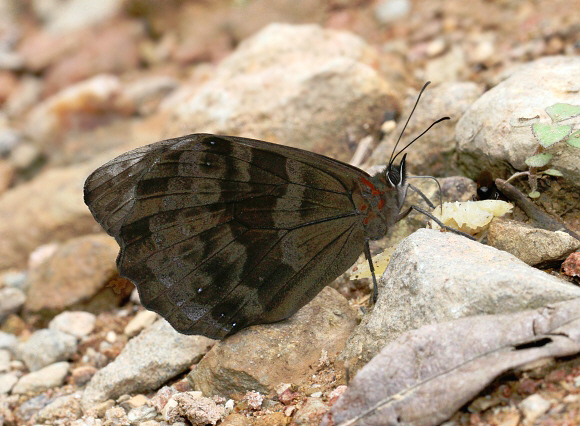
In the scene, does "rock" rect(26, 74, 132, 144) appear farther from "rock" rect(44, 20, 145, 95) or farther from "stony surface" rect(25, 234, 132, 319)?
"stony surface" rect(25, 234, 132, 319)

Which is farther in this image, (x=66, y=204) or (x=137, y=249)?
(x=66, y=204)

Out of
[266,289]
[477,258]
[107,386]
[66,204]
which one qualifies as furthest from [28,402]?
[477,258]

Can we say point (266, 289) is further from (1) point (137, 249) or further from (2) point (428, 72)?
(2) point (428, 72)

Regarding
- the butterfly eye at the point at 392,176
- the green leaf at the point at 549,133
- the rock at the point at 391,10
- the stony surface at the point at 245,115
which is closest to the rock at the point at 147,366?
the stony surface at the point at 245,115

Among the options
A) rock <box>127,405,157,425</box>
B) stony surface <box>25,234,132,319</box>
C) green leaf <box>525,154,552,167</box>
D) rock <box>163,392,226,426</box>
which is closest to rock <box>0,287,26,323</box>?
stony surface <box>25,234,132,319</box>

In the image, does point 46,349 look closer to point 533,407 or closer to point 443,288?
point 443,288

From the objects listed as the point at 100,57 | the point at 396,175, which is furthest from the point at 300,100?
the point at 100,57
